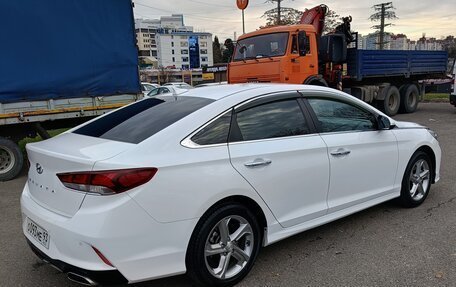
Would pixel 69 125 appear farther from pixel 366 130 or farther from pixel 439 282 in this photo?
pixel 439 282

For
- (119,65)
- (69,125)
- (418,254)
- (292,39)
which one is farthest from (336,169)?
(292,39)

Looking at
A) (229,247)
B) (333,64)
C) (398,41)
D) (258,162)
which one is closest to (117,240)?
(229,247)

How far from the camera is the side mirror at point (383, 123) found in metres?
4.37

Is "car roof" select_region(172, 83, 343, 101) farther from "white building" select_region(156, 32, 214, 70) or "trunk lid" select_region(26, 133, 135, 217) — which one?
"white building" select_region(156, 32, 214, 70)

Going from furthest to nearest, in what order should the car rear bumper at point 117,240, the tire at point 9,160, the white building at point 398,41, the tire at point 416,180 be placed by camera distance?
the white building at point 398,41
the tire at point 9,160
the tire at point 416,180
the car rear bumper at point 117,240

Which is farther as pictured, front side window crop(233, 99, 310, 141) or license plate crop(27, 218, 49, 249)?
front side window crop(233, 99, 310, 141)

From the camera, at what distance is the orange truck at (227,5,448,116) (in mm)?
10719

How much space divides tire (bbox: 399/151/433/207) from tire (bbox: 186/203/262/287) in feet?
7.40

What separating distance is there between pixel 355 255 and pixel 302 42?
7.94 m

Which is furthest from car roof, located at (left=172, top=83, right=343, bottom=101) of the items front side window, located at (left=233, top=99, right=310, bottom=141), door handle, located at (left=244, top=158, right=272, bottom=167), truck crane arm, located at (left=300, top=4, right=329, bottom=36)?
truck crane arm, located at (left=300, top=4, right=329, bottom=36)

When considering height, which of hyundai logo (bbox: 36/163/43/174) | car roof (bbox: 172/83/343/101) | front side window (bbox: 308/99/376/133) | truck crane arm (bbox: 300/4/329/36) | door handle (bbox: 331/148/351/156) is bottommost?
door handle (bbox: 331/148/351/156)

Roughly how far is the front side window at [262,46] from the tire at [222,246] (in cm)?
805

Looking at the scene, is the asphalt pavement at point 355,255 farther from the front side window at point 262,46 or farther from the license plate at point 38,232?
the front side window at point 262,46

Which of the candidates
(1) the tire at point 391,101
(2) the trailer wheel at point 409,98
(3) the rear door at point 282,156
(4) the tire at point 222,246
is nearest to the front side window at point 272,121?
(3) the rear door at point 282,156
